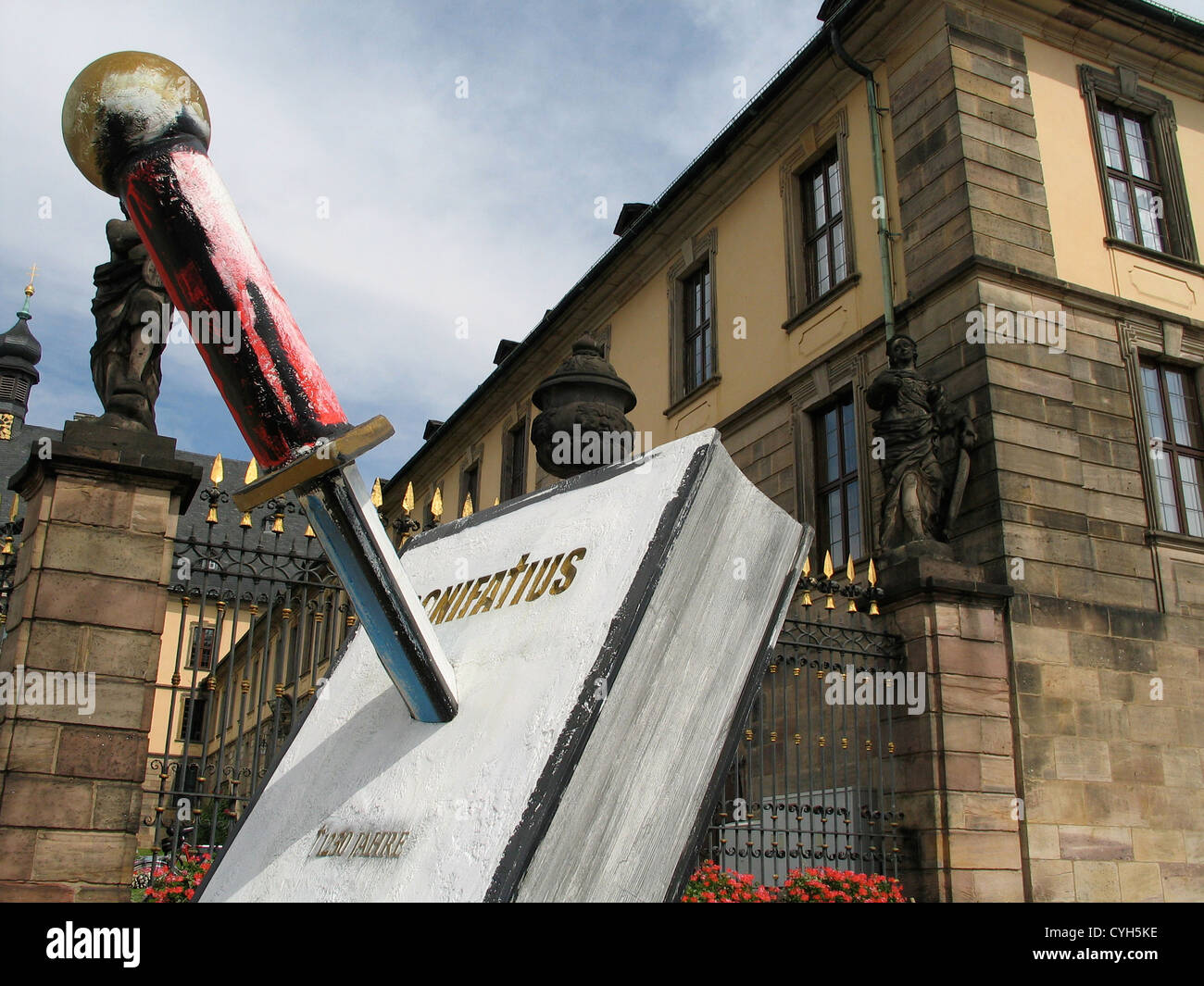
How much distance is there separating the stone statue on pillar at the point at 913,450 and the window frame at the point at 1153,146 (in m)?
3.93

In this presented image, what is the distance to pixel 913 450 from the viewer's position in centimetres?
956

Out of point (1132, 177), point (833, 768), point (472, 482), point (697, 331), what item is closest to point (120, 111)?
point (833, 768)

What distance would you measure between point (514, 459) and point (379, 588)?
70.1 feet

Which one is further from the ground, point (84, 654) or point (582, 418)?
point (582, 418)

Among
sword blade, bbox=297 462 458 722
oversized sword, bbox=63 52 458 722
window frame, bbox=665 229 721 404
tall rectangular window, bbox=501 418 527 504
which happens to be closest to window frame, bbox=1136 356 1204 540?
window frame, bbox=665 229 721 404

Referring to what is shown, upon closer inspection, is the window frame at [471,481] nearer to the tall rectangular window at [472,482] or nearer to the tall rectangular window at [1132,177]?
the tall rectangular window at [472,482]

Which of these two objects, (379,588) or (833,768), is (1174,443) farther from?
(379,588)

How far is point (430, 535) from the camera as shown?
2248mm

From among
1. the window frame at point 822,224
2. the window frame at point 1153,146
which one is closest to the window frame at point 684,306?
the window frame at point 822,224

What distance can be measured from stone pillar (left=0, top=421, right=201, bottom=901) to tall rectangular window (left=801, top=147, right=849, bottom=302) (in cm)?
925

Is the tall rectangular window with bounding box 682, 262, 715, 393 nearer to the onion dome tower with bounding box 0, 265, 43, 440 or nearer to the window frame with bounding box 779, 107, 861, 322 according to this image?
the window frame with bounding box 779, 107, 861, 322

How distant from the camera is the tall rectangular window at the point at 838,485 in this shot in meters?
12.3

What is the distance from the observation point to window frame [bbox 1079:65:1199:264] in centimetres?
1212

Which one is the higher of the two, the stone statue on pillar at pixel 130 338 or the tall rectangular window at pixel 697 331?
the tall rectangular window at pixel 697 331
